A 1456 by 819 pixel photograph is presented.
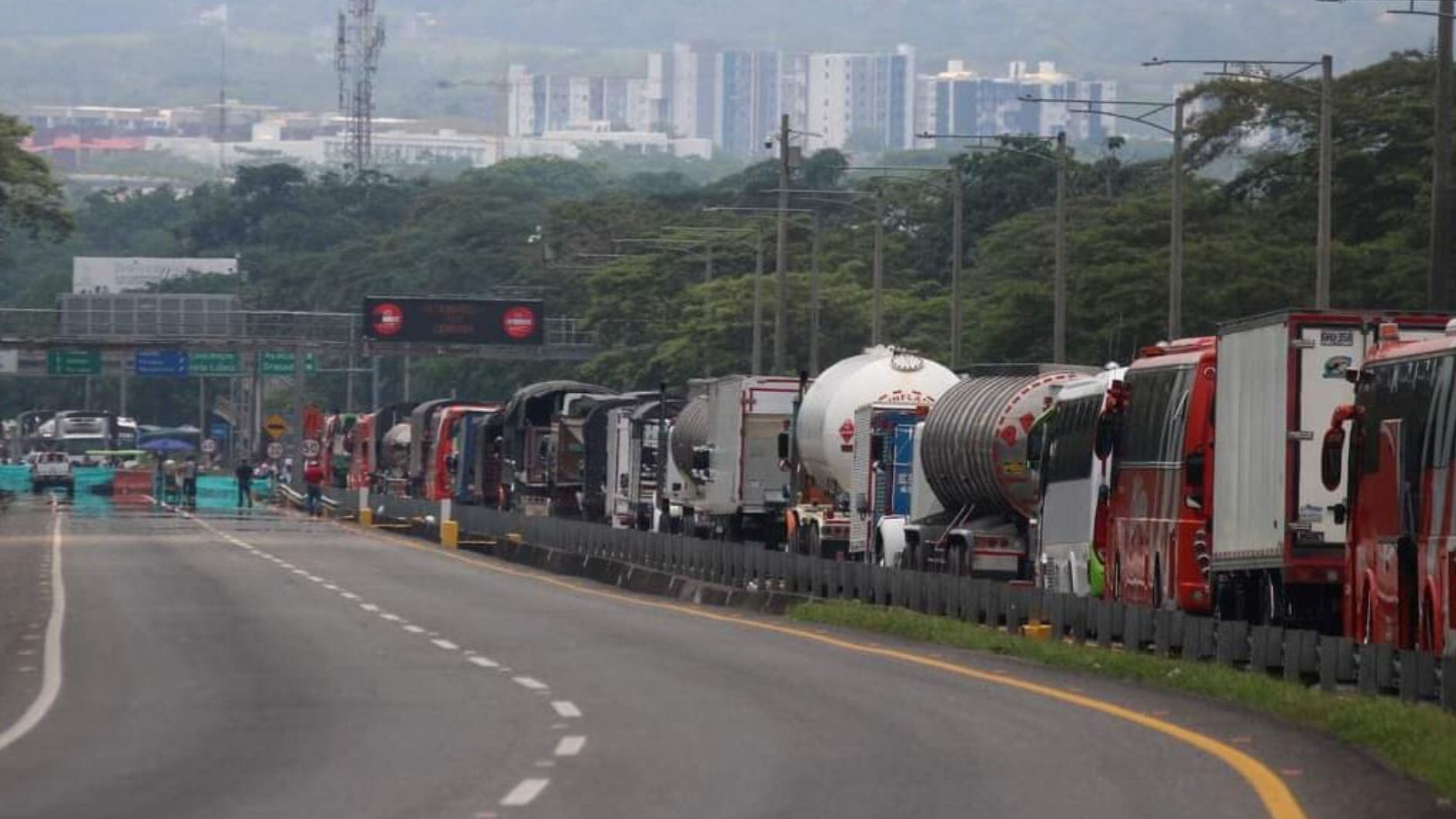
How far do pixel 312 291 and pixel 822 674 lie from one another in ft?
504

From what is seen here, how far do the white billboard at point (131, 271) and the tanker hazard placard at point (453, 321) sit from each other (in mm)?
72117

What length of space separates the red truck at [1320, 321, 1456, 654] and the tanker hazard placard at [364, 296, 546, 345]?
297 feet

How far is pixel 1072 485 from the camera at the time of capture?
116 ft

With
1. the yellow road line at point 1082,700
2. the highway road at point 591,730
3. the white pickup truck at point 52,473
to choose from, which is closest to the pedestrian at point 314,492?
the white pickup truck at point 52,473

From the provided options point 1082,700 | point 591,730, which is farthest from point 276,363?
point 591,730

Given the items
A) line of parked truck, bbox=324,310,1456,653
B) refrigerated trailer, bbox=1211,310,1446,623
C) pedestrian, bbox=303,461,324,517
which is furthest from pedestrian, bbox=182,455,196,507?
refrigerated trailer, bbox=1211,310,1446,623

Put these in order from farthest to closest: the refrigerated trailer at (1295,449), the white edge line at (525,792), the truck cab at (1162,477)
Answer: the truck cab at (1162,477), the refrigerated trailer at (1295,449), the white edge line at (525,792)

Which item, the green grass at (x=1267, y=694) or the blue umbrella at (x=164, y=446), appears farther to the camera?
the blue umbrella at (x=164, y=446)

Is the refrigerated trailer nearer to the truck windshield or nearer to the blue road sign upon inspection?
the truck windshield

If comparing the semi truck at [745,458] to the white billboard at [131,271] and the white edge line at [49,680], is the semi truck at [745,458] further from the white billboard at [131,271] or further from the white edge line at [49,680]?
the white billboard at [131,271]

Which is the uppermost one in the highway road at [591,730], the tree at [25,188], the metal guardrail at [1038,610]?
the tree at [25,188]

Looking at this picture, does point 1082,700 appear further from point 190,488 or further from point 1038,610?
point 190,488

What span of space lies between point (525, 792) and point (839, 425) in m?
32.0

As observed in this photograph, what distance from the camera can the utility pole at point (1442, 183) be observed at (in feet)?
115
